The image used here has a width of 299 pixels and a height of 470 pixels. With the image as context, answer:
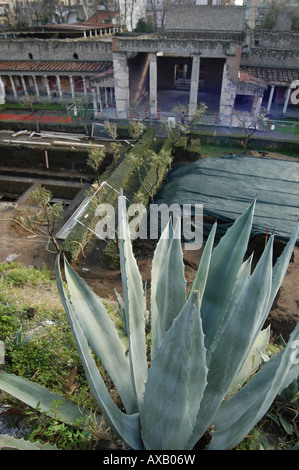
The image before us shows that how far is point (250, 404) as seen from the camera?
2719 millimetres

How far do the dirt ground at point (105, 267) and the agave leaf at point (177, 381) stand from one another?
15.5 feet

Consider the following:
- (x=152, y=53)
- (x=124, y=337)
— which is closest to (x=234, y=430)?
(x=124, y=337)

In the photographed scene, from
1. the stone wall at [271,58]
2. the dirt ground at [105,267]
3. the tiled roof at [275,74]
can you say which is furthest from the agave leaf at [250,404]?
the stone wall at [271,58]

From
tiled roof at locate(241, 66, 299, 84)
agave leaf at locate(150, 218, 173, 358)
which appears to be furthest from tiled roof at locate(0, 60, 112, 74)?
agave leaf at locate(150, 218, 173, 358)

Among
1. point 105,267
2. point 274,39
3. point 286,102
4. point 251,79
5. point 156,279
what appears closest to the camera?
point 156,279

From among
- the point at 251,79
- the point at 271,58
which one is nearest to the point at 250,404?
the point at 251,79

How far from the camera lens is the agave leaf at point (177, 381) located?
81.7 inches

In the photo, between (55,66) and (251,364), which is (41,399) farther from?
(55,66)

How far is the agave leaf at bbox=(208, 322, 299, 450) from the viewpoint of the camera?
97.7 inches

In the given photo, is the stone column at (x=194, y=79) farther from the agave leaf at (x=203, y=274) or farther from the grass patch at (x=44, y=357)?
the agave leaf at (x=203, y=274)

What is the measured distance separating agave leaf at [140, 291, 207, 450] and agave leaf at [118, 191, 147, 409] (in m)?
0.43

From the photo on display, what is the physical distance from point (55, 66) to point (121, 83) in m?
6.72

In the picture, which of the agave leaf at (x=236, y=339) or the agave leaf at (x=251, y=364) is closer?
the agave leaf at (x=236, y=339)

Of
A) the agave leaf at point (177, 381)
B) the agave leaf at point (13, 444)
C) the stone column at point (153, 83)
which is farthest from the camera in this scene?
the stone column at point (153, 83)
